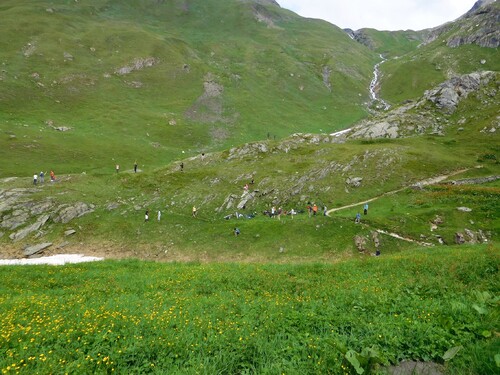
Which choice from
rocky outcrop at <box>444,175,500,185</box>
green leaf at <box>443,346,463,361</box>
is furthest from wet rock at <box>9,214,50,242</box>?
rocky outcrop at <box>444,175,500,185</box>

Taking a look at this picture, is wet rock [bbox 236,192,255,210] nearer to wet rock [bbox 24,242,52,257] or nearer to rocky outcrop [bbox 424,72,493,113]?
wet rock [bbox 24,242,52,257]

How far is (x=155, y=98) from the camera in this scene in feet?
494

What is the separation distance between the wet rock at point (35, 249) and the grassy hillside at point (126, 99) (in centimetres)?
3751

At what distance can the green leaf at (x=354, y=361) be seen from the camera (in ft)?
27.4

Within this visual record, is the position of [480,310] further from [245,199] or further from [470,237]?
[245,199]

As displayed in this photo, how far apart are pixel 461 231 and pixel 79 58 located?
587 ft

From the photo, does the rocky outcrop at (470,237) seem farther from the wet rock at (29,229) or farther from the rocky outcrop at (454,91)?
the rocky outcrop at (454,91)

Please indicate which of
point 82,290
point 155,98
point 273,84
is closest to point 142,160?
point 155,98

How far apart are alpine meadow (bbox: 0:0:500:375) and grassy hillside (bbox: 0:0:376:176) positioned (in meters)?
1.16

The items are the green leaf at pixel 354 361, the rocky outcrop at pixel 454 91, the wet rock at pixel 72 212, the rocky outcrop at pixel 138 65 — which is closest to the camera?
the green leaf at pixel 354 361

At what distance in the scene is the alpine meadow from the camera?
1084 centimetres

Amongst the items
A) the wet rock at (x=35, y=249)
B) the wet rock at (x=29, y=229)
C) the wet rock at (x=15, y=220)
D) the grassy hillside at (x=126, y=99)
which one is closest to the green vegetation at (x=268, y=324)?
the wet rock at (x=35, y=249)

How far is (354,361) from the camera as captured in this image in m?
8.61

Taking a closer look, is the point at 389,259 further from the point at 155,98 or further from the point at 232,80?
the point at 232,80
